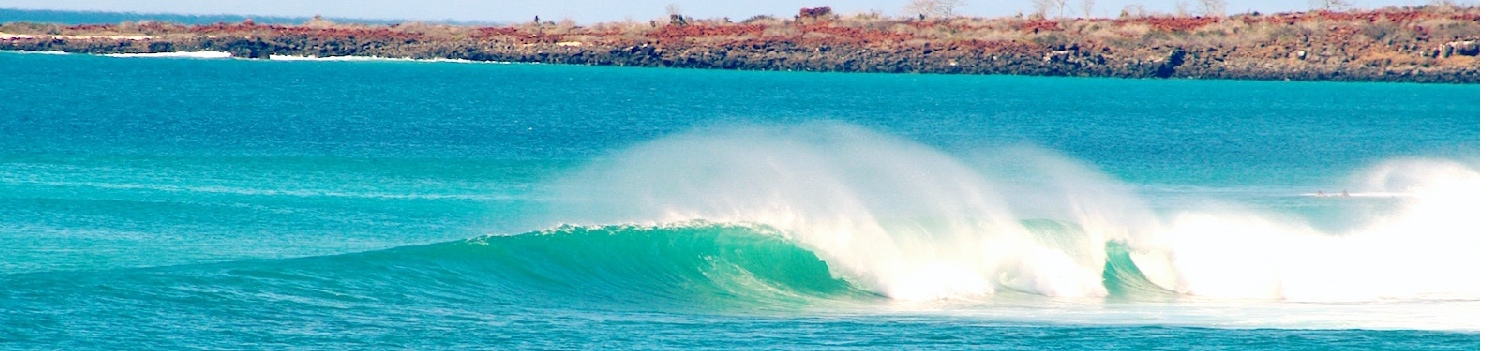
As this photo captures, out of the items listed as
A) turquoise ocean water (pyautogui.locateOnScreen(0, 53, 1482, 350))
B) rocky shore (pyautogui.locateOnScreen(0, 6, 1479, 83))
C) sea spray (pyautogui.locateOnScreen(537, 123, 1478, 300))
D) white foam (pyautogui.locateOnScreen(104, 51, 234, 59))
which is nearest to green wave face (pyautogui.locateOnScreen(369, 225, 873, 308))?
turquoise ocean water (pyautogui.locateOnScreen(0, 53, 1482, 350))

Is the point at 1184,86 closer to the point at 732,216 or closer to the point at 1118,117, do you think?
the point at 1118,117

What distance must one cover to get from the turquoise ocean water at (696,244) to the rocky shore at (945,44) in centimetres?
7262

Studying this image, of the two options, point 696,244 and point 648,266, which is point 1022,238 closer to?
point 696,244

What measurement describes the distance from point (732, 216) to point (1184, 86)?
88333mm

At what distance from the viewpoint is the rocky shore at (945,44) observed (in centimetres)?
11500

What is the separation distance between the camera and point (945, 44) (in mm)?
125250

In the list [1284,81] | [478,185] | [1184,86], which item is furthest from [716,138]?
[1284,81]

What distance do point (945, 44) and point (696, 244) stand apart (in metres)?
108

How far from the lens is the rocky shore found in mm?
115000

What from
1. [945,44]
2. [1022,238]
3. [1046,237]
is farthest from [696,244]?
[945,44]

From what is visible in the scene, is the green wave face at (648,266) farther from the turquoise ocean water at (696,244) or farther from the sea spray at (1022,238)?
the sea spray at (1022,238)

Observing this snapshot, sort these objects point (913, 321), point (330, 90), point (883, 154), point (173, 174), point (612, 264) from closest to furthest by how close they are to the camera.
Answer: point (913, 321)
point (612, 264)
point (173, 174)
point (883, 154)
point (330, 90)

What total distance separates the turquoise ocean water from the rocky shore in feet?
238

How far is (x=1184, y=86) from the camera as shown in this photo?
10394cm
